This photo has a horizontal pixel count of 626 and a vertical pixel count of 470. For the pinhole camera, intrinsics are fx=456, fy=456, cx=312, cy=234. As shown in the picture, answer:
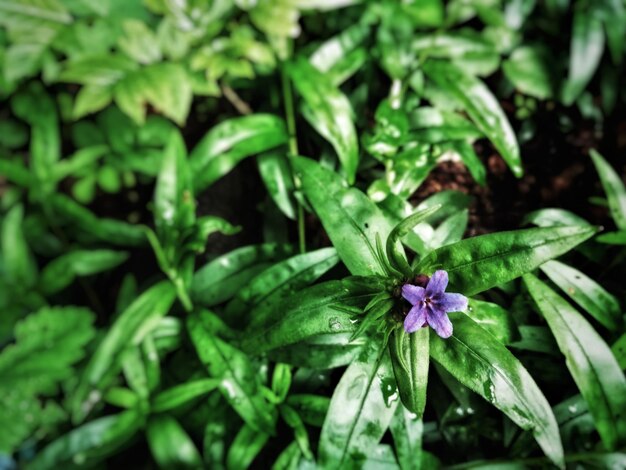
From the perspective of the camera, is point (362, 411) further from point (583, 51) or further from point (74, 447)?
point (583, 51)

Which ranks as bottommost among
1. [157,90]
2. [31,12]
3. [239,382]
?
[239,382]

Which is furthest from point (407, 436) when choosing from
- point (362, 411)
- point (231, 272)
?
point (231, 272)

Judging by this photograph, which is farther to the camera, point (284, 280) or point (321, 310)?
point (284, 280)

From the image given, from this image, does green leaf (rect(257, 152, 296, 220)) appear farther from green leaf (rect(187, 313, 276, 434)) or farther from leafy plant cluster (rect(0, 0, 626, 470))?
green leaf (rect(187, 313, 276, 434))

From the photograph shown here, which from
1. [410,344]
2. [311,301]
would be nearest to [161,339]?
[311,301]

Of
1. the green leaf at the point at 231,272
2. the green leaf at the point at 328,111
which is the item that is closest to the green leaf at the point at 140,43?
the green leaf at the point at 328,111

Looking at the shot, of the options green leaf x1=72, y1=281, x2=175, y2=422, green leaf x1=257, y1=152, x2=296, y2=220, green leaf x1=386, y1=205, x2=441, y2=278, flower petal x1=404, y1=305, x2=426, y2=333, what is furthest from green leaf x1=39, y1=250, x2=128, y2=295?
flower petal x1=404, y1=305, x2=426, y2=333

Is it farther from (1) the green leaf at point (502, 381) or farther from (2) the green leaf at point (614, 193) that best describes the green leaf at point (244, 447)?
(2) the green leaf at point (614, 193)

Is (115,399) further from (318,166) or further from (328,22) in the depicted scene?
(328,22)
